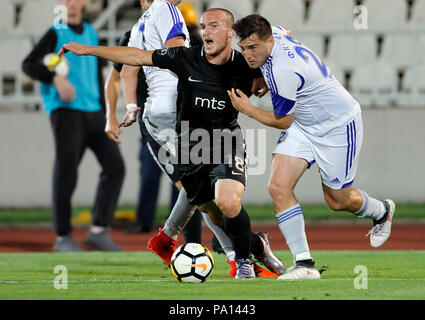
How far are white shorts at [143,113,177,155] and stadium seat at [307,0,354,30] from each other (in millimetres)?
10178

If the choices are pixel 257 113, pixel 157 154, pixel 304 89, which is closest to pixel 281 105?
pixel 257 113

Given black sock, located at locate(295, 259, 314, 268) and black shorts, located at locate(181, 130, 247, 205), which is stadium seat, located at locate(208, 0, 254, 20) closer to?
black shorts, located at locate(181, 130, 247, 205)

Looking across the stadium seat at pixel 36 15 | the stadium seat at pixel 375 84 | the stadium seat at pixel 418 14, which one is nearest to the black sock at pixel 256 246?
the stadium seat at pixel 375 84

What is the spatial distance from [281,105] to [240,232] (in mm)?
996

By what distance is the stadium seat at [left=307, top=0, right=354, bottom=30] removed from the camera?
17606 millimetres

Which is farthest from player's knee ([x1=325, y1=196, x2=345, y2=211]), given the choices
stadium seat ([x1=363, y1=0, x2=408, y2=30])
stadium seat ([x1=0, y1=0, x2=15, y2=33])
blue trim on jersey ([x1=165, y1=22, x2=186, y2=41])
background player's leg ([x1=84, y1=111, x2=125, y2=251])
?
stadium seat ([x1=0, y1=0, x2=15, y2=33])

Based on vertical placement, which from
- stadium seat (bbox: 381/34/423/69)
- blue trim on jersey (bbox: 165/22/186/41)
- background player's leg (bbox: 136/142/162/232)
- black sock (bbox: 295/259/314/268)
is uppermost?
blue trim on jersey (bbox: 165/22/186/41)

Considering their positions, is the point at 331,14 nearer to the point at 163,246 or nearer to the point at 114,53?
the point at 163,246

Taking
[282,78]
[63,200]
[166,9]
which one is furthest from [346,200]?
[63,200]

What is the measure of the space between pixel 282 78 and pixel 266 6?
1116cm

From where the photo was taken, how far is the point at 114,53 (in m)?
6.93

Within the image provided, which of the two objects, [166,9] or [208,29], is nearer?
[208,29]

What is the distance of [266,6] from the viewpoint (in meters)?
17.7
